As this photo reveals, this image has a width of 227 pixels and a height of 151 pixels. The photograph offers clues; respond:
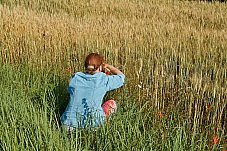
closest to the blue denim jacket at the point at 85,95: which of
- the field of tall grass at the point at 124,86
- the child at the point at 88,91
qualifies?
the child at the point at 88,91

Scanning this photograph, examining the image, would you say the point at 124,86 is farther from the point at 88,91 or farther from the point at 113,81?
the point at 88,91

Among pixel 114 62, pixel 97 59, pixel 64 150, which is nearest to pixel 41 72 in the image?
pixel 114 62

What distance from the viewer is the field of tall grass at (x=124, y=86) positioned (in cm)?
268

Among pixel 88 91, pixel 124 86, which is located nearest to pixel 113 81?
pixel 88 91

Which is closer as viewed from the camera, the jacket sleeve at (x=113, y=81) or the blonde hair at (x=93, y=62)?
the blonde hair at (x=93, y=62)

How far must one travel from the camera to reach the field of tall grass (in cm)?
268

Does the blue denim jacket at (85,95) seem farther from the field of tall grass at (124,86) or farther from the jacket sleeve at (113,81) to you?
the field of tall grass at (124,86)

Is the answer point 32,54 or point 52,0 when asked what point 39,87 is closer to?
point 32,54

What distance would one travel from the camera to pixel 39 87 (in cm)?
399

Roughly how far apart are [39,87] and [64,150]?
5.24 feet

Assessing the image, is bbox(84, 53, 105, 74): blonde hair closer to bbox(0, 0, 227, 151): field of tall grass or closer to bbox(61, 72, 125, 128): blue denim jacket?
bbox(61, 72, 125, 128): blue denim jacket

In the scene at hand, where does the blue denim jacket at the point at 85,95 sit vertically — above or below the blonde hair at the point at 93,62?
below

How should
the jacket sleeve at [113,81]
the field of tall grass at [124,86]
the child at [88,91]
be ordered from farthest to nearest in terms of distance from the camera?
the jacket sleeve at [113,81] < the child at [88,91] < the field of tall grass at [124,86]

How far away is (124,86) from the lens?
12.6ft
